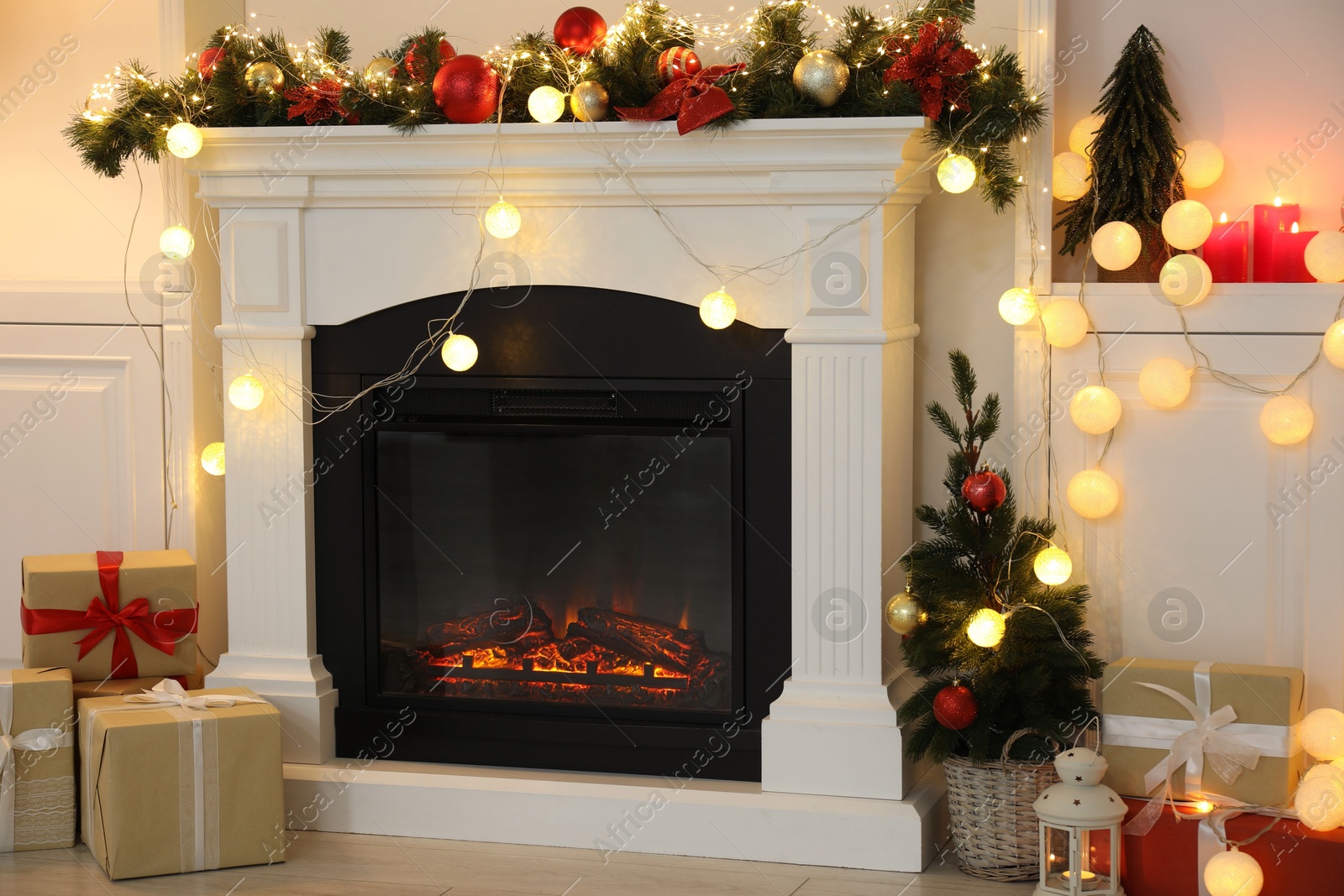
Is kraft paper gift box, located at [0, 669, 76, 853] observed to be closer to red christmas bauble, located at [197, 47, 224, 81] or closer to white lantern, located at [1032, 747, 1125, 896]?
red christmas bauble, located at [197, 47, 224, 81]

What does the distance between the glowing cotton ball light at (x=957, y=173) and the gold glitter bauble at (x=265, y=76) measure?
4.74 feet

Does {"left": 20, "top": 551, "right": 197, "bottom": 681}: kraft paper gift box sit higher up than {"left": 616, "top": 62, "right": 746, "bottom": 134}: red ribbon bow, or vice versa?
{"left": 616, "top": 62, "right": 746, "bottom": 134}: red ribbon bow

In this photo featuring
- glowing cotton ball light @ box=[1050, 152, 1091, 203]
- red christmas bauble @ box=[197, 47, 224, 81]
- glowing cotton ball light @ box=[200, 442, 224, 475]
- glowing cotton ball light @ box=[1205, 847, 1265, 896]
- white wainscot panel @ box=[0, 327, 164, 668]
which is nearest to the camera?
glowing cotton ball light @ box=[1205, 847, 1265, 896]

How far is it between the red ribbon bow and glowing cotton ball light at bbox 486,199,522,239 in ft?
1.02

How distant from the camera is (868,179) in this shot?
2787 millimetres

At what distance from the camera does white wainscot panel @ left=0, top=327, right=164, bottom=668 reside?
11.6ft

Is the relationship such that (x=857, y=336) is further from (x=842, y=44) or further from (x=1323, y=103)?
(x=1323, y=103)

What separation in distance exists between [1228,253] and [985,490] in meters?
0.74

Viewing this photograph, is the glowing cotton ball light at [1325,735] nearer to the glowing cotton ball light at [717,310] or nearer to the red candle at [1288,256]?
the red candle at [1288,256]

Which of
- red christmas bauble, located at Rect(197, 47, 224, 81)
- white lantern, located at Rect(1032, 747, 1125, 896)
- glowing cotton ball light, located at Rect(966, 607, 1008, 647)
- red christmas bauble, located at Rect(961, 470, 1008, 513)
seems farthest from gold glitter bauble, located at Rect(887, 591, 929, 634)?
red christmas bauble, located at Rect(197, 47, 224, 81)

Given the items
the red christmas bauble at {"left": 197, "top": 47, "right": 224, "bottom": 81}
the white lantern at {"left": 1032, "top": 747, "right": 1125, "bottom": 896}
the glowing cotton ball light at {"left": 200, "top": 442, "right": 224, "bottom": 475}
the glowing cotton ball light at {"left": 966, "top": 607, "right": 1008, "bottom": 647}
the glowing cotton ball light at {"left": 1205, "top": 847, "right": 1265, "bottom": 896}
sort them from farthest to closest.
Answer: the glowing cotton ball light at {"left": 200, "top": 442, "right": 224, "bottom": 475}
the red christmas bauble at {"left": 197, "top": 47, "right": 224, "bottom": 81}
the glowing cotton ball light at {"left": 966, "top": 607, "right": 1008, "bottom": 647}
the white lantern at {"left": 1032, "top": 747, "right": 1125, "bottom": 896}
the glowing cotton ball light at {"left": 1205, "top": 847, "right": 1265, "bottom": 896}

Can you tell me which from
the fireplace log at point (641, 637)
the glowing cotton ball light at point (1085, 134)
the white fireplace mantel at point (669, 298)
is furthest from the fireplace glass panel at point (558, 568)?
the glowing cotton ball light at point (1085, 134)

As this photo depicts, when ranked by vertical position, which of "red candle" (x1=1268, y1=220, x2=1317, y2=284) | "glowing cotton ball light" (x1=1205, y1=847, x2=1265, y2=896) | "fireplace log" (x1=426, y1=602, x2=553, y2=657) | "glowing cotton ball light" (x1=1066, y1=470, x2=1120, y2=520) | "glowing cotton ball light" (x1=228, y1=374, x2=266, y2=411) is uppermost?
"red candle" (x1=1268, y1=220, x2=1317, y2=284)


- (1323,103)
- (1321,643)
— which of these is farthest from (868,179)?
(1321,643)
